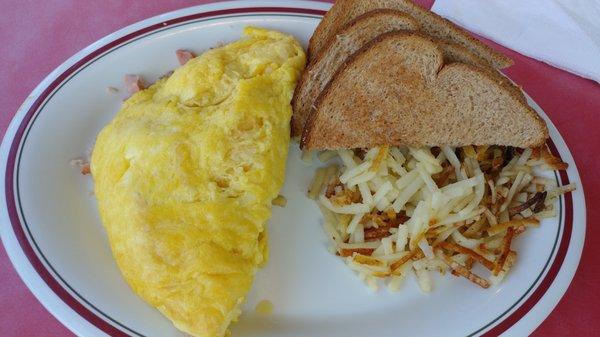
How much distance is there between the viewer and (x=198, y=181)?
79.2 inches

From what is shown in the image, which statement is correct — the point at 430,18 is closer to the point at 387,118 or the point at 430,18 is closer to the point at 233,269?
the point at 387,118

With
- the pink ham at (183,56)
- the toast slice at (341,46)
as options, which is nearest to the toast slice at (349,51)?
the toast slice at (341,46)

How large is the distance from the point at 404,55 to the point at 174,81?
1045mm

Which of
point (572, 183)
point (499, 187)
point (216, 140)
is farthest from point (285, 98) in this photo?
point (572, 183)

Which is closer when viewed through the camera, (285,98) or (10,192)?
(10,192)

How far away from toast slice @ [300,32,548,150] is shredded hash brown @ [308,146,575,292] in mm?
102

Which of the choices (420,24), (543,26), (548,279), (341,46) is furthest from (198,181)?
(543,26)

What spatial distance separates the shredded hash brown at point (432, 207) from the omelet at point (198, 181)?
378mm

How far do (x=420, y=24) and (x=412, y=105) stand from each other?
422mm

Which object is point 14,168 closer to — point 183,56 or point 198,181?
point 198,181

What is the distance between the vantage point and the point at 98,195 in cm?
208

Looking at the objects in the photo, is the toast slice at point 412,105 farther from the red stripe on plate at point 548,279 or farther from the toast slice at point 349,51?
the red stripe on plate at point 548,279

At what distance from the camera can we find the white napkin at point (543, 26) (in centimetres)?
310

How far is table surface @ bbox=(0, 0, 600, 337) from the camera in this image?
234 centimetres
